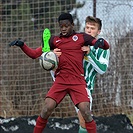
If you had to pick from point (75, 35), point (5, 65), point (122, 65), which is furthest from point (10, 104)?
point (75, 35)

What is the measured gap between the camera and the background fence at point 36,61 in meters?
8.64

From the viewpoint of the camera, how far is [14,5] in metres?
8.85

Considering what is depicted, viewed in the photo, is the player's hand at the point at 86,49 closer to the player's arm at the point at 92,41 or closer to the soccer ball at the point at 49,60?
the player's arm at the point at 92,41

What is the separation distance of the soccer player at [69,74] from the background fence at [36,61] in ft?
9.85

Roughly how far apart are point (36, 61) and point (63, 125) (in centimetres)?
179

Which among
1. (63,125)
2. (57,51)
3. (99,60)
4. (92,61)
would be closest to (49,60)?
(57,51)

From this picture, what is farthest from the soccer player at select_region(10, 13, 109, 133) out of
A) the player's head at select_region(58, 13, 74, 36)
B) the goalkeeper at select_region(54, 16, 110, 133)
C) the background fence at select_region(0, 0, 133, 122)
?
the background fence at select_region(0, 0, 133, 122)

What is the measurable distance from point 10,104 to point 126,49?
221cm

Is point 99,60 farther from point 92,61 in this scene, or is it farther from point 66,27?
point 66,27

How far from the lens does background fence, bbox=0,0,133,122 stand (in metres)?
8.64

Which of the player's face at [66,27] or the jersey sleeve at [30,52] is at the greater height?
the player's face at [66,27]

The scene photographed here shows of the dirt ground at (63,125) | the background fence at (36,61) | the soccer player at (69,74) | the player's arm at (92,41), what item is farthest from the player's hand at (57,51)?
the background fence at (36,61)

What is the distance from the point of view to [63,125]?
740 cm

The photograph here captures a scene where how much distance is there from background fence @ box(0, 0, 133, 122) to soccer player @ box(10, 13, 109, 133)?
300cm
